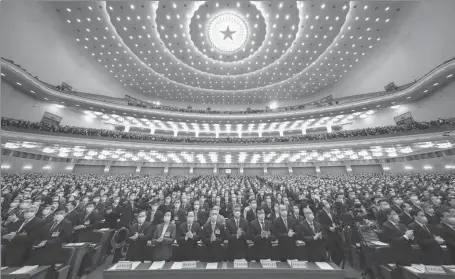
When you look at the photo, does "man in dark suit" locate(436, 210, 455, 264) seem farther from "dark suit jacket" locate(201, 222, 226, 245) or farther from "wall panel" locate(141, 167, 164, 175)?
"wall panel" locate(141, 167, 164, 175)

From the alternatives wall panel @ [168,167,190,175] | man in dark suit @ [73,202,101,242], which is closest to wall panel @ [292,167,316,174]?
wall panel @ [168,167,190,175]

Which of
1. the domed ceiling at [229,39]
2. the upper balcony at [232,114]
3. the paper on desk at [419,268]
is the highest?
the domed ceiling at [229,39]

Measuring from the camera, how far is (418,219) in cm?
437

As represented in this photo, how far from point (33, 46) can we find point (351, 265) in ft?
101

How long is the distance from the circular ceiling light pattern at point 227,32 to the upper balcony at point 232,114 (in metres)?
10.0

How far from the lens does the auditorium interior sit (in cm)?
444

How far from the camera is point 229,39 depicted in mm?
24844

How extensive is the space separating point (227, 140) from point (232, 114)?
5738mm

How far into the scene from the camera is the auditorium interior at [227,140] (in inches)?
175

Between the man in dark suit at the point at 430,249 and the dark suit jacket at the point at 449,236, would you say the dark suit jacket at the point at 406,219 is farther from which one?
the man in dark suit at the point at 430,249

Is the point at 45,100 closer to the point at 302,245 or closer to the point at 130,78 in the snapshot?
the point at 130,78

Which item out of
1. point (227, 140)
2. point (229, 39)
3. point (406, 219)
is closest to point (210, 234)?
point (406, 219)

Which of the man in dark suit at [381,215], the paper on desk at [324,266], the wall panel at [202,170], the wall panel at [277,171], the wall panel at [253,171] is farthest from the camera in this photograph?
the wall panel at [253,171]

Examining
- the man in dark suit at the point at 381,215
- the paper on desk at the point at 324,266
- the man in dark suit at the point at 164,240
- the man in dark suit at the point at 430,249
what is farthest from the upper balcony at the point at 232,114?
the paper on desk at the point at 324,266
